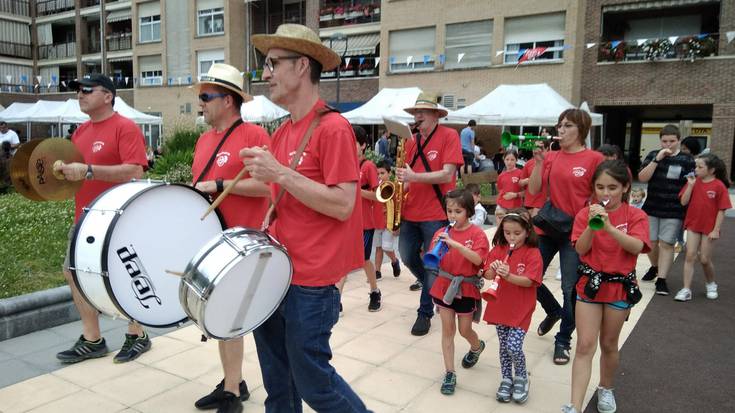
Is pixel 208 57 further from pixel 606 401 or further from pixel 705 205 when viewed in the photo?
pixel 606 401

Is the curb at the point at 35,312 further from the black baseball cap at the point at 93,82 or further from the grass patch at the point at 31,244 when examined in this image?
the black baseball cap at the point at 93,82

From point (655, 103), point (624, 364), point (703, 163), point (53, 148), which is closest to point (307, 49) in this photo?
point (53, 148)

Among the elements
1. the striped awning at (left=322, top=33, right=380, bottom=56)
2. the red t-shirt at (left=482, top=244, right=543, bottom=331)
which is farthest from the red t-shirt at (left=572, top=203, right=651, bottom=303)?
the striped awning at (left=322, top=33, right=380, bottom=56)

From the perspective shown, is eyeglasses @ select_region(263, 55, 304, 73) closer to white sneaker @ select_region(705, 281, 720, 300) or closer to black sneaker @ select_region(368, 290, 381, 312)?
black sneaker @ select_region(368, 290, 381, 312)

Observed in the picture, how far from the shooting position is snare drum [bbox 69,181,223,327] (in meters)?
2.79

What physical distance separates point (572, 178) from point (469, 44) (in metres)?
20.7

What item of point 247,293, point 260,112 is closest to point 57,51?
point 260,112

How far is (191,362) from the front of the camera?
4336 mm

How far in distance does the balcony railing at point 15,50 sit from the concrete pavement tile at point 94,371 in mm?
44643

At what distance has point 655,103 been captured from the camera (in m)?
20.0

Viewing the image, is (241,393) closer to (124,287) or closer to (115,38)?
(124,287)

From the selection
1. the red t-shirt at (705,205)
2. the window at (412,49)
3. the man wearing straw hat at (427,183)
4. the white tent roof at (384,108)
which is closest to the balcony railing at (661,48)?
the window at (412,49)

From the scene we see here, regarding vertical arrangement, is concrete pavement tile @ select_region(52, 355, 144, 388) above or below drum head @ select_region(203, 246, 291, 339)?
below

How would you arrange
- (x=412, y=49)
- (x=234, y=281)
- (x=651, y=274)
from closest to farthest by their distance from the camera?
(x=234, y=281), (x=651, y=274), (x=412, y=49)
